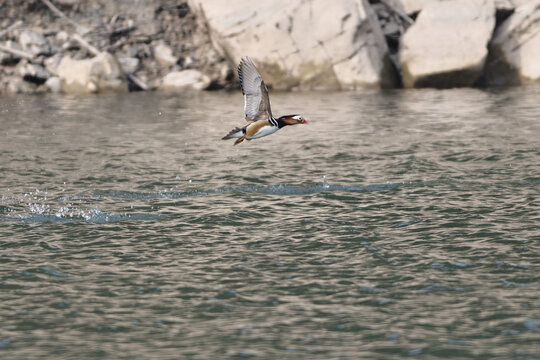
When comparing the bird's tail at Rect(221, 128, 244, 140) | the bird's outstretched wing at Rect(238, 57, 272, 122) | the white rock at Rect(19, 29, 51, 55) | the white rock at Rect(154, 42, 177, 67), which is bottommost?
the bird's tail at Rect(221, 128, 244, 140)

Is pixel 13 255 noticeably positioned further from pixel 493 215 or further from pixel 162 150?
pixel 162 150

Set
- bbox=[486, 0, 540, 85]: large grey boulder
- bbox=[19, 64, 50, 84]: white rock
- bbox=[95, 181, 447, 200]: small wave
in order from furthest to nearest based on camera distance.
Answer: bbox=[19, 64, 50, 84]: white rock
bbox=[486, 0, 540, 85]: large grey boulder
bbox=[95, 181, 447, 200]: small wave

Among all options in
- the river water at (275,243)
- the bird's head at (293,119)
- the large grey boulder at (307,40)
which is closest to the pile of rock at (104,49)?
the large grey boulder at (307,40)

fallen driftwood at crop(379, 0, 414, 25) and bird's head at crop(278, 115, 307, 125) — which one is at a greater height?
fallen driftwood at crop(379, 0, 414, 25)

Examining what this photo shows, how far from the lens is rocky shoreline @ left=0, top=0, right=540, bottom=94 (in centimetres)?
2550

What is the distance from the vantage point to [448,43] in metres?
25.1

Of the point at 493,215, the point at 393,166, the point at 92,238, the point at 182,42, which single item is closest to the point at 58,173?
the point at 92,238

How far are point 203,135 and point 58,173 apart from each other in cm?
468

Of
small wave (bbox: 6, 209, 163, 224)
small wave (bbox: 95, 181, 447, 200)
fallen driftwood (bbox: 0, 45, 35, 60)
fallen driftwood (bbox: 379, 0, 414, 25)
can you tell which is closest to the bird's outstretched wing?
small wave (bbox: 6, 209, 163, 224)

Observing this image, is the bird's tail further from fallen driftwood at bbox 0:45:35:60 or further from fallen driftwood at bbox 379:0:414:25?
fallen driftwood at bbox 379:0:414:25

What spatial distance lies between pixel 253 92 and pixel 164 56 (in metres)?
17.9

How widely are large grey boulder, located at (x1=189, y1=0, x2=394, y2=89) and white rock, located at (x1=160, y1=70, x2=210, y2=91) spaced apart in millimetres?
1621

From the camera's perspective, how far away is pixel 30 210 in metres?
11.5

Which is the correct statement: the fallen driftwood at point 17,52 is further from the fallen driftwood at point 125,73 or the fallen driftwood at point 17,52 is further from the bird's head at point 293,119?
the bird's head at point 293,119
